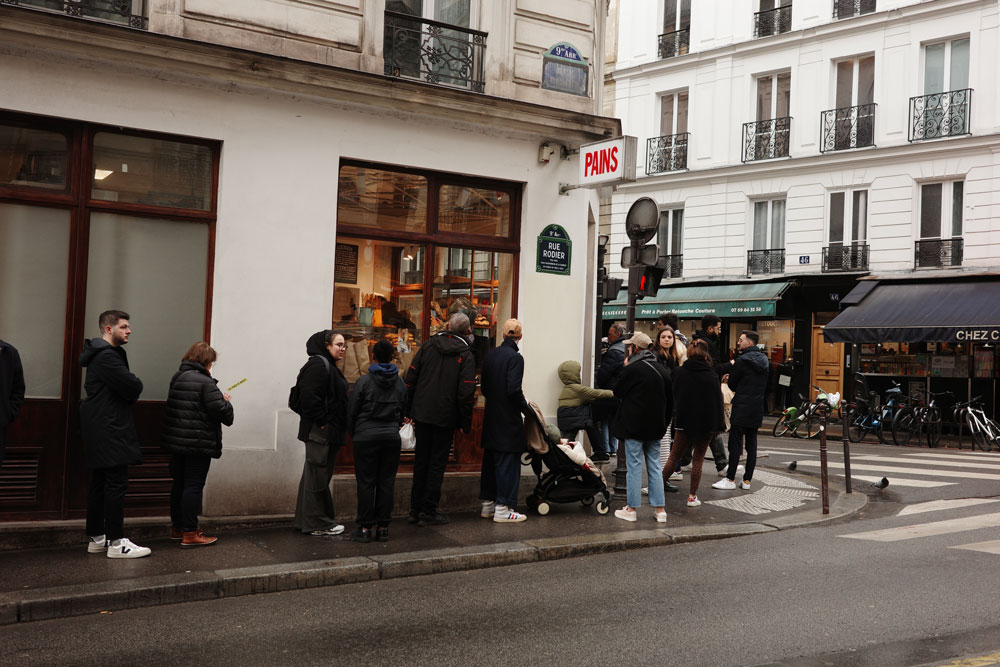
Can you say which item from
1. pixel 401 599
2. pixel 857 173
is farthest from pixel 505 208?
pixel 857 173

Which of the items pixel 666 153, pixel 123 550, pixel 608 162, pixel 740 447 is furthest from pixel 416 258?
pixel 666 153

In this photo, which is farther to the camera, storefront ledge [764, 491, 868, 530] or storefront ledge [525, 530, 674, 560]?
storefront ledge [764, 491, 868, 530]

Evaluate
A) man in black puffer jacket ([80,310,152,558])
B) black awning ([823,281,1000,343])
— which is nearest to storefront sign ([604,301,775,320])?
black awning ([823,281,1000,343])

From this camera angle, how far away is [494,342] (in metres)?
10.6

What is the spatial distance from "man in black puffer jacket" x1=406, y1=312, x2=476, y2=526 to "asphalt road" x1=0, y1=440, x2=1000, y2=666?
5.16ft

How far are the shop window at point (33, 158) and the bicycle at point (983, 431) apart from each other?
17371 millimetres

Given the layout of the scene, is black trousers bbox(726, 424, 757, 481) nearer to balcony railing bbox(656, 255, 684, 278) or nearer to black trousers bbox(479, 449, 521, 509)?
black trousers bbox(479, 449, 521, 509)

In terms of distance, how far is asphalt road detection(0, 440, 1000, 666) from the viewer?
502cm

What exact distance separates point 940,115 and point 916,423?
841 centimetres

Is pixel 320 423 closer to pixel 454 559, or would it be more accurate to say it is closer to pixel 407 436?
pixel 407 436

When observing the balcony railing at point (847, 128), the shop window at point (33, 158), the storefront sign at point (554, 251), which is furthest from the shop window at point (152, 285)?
the balcony railing at point (847, 128)

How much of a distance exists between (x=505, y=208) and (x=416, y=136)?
1.40m

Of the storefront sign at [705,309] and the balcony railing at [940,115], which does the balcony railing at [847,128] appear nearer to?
the balcony railing at [940,115]

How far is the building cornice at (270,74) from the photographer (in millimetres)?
7641
